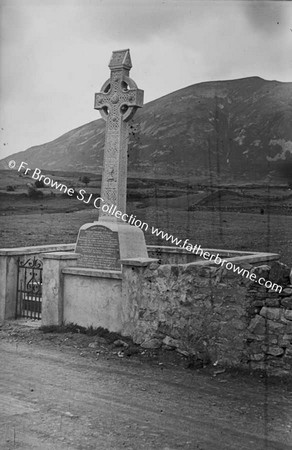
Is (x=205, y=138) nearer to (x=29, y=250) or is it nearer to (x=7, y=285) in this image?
(x=29, y=250)

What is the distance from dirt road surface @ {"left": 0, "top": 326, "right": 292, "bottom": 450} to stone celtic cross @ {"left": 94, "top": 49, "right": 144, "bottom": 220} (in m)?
3.45

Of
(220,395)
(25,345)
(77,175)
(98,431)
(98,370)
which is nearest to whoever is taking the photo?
(98,431)

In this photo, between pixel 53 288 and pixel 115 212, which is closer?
pixel 53 288

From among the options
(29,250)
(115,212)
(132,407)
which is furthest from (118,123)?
(132,407)

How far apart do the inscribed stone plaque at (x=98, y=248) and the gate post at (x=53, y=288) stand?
0.49 meters

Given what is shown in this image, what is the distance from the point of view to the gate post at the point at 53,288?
27.3 ft

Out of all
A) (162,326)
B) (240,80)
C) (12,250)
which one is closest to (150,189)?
A: (240,80)

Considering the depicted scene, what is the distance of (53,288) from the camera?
8391 mm

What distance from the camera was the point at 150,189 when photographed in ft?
43.5

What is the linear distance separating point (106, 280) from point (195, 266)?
68.7 inches

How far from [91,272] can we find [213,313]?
2.37 meters

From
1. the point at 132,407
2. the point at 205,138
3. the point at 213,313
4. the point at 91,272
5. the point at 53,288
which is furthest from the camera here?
the point at 205,138

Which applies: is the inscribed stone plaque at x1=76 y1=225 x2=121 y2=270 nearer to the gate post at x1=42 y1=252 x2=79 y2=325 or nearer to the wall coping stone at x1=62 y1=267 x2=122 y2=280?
the wall coping stone at x1=62 y1=267 x2=122 y2=280

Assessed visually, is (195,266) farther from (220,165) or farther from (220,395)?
(220,165)
